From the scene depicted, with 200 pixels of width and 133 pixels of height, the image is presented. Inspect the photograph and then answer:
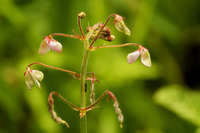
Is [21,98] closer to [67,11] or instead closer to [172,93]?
[67,11]

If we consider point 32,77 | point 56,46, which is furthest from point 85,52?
point 32,77

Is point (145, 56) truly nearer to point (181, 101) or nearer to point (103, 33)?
point (103, 33)

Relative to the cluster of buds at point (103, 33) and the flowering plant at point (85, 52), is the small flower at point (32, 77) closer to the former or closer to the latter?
the flowering plant at point (85, 52)

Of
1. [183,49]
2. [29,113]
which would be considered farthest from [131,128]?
[183,49]

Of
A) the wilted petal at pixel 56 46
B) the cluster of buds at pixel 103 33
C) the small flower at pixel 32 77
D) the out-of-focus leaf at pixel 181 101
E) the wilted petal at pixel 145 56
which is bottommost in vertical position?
the out-of-focus leaf at pixel 181 101

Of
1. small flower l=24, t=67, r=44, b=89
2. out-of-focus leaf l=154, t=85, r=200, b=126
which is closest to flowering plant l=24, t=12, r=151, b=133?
small flower l=24, t=67, r=44, b=89

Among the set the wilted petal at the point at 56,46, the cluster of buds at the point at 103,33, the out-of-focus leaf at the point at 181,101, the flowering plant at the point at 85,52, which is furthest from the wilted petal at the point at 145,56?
the out-of-focus leaf at the point at 181,101

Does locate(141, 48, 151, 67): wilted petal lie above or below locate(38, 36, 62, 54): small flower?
below

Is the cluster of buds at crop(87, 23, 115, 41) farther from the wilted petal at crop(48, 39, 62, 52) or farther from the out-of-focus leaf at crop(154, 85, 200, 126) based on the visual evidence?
the out-of-focus leaf at crop(154, 85, 200, 126)
